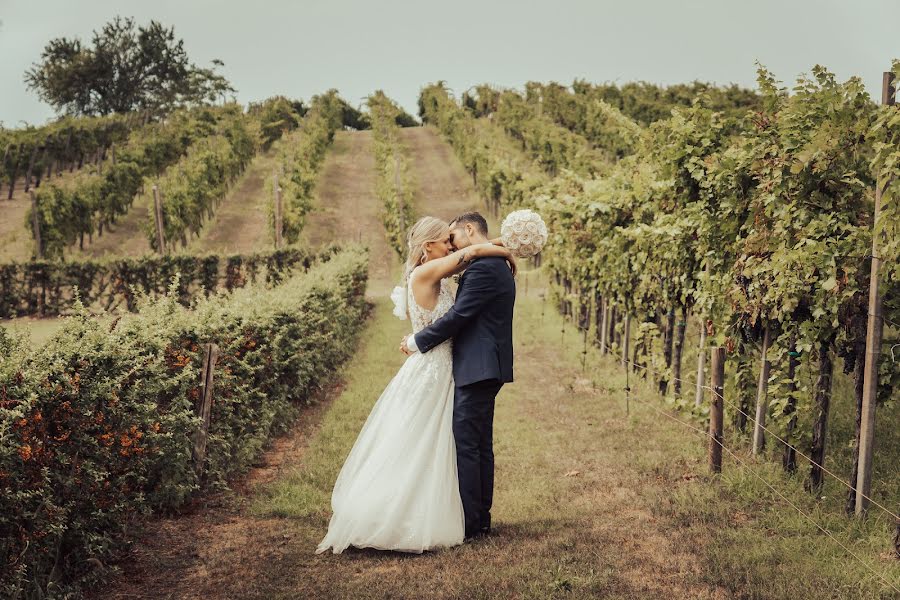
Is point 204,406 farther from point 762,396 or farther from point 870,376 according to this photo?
point 870,376

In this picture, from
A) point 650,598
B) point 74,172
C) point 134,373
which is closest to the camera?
point 650,598

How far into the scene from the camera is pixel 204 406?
6.43 m

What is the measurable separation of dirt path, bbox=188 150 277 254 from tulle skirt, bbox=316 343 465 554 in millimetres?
26950

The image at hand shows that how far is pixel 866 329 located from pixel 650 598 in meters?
2.52

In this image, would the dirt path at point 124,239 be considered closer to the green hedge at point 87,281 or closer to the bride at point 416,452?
the green hedge at point 87,281

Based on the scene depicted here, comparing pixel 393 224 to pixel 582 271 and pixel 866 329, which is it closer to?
pixel 582 271

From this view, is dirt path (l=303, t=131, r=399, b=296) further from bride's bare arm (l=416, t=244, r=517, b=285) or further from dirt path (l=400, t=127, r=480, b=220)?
bride's bare arm (l=416, t=244, r=517, b=285)

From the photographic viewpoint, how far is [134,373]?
5.00 metres

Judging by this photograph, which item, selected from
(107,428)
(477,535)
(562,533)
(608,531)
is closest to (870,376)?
(608,531)

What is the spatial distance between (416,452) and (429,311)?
0.92 meters

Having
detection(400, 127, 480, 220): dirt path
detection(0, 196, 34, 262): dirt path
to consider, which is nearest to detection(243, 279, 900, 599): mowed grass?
detection(0, 196, 34, 262): dirt path

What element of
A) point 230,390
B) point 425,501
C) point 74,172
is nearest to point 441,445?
point 425,501

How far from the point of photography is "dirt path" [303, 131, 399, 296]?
33500 mm

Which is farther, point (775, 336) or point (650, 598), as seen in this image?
point (775, 336)
